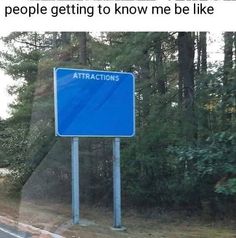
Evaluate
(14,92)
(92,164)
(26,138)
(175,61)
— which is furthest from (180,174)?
(14,92)

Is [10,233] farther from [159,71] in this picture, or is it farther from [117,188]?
[159,71]

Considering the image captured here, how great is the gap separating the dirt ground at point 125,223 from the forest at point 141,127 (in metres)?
0.90

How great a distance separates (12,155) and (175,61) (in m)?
8.26

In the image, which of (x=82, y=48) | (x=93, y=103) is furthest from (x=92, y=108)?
(x=82, y=48)

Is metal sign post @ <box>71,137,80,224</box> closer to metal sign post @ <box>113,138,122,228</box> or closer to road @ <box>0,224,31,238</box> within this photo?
metal sign post @ <box>113,138,122,228</box>

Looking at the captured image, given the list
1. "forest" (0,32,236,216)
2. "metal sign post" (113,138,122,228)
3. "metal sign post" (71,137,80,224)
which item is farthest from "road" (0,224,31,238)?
"forest" (0,32,236,216)

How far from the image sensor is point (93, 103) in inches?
504

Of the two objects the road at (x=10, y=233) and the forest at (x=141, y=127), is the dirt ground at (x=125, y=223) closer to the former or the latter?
the road at (x=10, y=233)

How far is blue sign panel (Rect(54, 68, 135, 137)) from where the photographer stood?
12.4 meters

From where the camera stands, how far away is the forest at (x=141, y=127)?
52.4 ft

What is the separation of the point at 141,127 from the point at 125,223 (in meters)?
4.18

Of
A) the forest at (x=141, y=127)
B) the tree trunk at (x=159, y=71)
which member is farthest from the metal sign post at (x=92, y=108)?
the tree trunk at (x=159, y=71)

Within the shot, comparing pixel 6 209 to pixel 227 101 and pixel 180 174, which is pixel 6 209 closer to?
pixel 180 174

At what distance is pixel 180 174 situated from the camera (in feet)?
56.1
